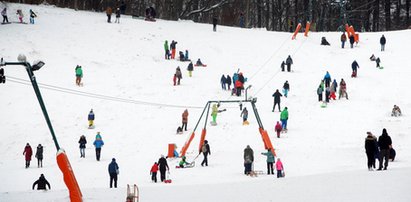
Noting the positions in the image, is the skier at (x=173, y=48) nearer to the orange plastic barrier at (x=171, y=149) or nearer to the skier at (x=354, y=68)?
the skier at (x=354, y=68)

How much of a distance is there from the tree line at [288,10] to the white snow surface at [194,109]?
9.87m

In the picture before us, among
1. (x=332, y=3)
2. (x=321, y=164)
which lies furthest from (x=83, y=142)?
(x=332, y=3)

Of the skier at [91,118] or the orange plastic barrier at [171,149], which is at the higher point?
the skier at [91,118]

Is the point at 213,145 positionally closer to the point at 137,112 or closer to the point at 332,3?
the point at 137,112

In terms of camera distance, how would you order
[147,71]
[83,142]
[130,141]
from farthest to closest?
[147,71], [130,141], [83,142]

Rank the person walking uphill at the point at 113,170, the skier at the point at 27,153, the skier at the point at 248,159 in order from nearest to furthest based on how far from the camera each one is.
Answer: the person walking uphill at the point at 113,170 → the skier at the point at 248,159 → the skier at the point at 27,153

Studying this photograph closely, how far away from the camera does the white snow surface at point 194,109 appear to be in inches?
745

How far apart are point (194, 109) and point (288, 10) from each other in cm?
3790

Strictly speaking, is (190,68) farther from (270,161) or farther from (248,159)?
(248,159)

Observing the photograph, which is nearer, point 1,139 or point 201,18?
point 1,139

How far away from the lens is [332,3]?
66.5 metres

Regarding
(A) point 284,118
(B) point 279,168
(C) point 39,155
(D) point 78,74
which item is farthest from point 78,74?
(B) point 279,168

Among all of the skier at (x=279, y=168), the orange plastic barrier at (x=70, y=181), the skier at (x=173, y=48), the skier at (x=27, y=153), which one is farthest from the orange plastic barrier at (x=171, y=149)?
the skier at (x=173, y=48)

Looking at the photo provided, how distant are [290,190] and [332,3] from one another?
52.1 meters
